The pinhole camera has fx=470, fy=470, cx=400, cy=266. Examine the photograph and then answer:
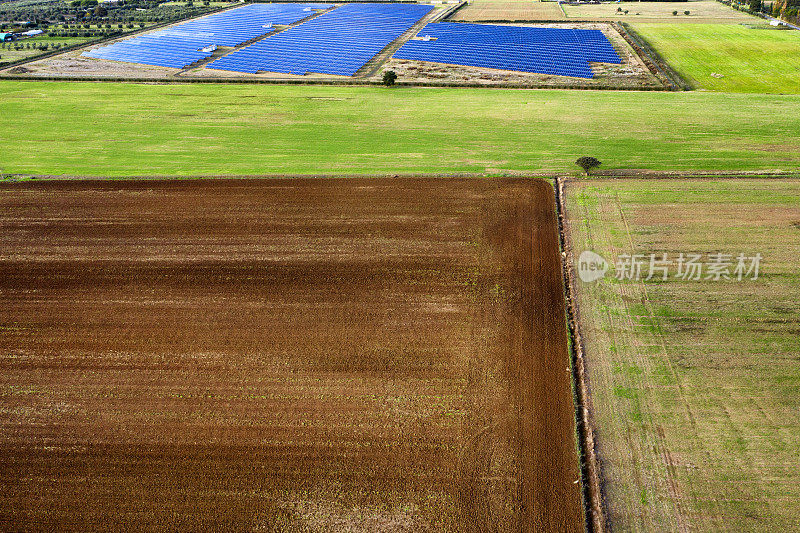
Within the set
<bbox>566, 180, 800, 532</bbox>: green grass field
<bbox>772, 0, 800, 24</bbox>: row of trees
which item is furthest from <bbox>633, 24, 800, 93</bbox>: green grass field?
<bbox>566, 180, 800, 532</bbox>: green grass field

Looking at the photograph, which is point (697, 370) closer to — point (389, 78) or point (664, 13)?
point (389, 78)

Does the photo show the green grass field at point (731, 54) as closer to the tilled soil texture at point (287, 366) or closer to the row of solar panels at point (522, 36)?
the row of solar panels at point (522, 36)

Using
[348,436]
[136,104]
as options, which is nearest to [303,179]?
[348,436]

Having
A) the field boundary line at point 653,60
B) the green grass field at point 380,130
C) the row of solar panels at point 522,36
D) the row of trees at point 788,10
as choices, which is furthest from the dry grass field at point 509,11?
the green grass field at point 380,130

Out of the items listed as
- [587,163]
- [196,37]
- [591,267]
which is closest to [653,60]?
[587,163]

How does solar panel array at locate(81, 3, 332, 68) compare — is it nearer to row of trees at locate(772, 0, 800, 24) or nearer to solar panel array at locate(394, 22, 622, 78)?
solar panel array at locate(394, 22, 622, 78)
